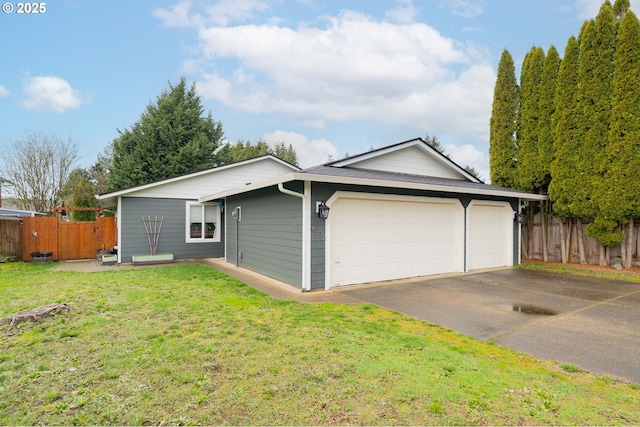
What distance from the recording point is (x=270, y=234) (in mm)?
8227

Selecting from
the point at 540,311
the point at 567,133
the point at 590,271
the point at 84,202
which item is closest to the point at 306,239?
the point at 540,311

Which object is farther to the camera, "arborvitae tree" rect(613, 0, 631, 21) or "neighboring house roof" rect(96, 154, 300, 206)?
"neighboring house roof" rect(96, 154, 300, 206)

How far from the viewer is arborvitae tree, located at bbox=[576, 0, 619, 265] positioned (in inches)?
363

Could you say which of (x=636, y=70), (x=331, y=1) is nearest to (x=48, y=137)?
(x=331, y=1)

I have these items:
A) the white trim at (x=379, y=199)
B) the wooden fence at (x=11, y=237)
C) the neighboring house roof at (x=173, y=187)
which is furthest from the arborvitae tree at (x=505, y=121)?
the wooden fence at (x=11, y=237)

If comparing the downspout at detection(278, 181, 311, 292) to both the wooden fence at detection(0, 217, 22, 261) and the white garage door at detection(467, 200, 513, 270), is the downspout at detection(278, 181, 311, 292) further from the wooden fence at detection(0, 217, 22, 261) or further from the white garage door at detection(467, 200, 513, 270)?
the wooden fence at detection(0, 217, 22, 261)

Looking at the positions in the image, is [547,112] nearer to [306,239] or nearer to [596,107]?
[596,107]

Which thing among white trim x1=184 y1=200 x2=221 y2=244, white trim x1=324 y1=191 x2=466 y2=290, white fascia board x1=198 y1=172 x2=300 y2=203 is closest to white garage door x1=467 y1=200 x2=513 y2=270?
white trim x1=324 y1=191 x2=466 y2=290

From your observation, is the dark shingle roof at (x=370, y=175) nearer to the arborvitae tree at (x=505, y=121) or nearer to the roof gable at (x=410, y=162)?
the roof gable at (x=410, y=162)

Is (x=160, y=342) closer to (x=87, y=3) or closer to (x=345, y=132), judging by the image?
(x=87, y=3)

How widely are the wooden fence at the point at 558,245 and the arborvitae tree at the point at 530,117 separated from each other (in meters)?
1.53

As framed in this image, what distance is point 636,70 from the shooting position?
8703mm

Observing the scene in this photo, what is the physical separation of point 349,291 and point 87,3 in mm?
9402

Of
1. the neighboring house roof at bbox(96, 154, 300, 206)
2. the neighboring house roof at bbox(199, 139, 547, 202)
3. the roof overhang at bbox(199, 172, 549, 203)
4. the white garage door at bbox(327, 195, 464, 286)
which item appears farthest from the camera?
the neighboring house roof at bbox(96, 154, 300, 206)
